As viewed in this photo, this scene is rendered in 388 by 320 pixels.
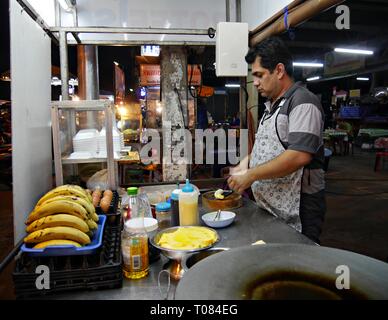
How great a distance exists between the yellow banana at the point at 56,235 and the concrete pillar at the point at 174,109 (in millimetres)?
3936

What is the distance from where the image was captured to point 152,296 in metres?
1.18

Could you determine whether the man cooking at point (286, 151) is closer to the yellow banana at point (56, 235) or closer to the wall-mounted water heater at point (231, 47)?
the wall-mounted water heater at point (231, 47)

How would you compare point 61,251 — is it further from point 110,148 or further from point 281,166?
point 110,148

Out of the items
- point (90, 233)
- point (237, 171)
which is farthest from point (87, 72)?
point (90, 233)

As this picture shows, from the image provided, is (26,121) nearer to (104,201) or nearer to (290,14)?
(104,201)

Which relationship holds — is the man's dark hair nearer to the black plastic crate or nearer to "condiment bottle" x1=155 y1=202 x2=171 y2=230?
"condiment bottle" x1=155 y1=202 x2=171 y2=230

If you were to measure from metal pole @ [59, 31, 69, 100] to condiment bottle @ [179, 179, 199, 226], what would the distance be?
1921 millimetres

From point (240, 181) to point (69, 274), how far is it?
47.4 inches

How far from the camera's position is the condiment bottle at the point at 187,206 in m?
1.77

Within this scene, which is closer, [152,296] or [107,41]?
[152,296]

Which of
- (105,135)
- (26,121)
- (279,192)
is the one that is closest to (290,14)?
(279,192)

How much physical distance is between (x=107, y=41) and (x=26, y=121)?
5.04 ft

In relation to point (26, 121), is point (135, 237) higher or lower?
lower

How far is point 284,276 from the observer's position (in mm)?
979
